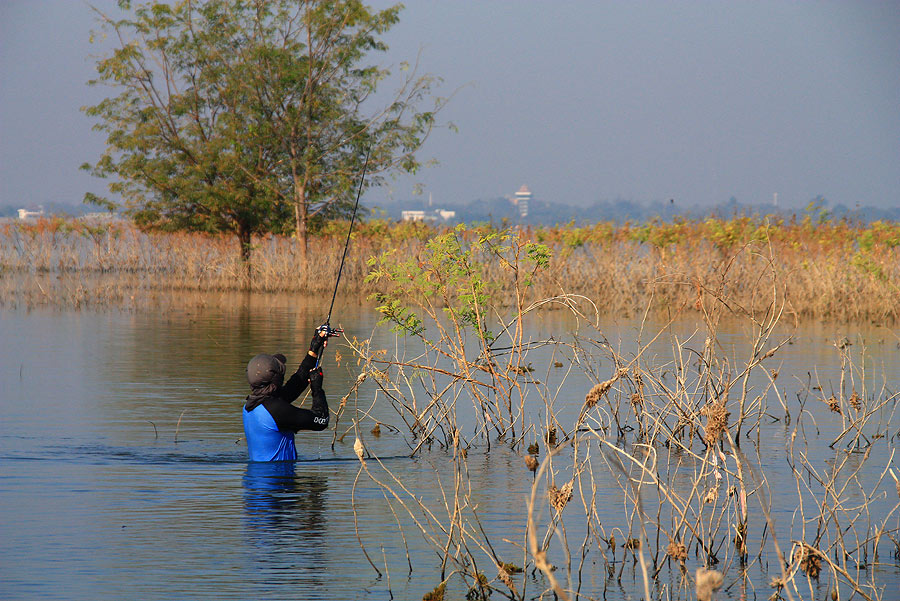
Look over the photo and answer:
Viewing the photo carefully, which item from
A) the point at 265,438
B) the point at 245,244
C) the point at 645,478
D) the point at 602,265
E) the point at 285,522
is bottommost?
the point at 645,478

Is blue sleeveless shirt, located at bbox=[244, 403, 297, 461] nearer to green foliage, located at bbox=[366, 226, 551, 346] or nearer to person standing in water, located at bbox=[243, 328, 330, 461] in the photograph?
person standing in water, located at bbox=[243, 328, 330, 461]

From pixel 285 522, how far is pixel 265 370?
65.3 inches

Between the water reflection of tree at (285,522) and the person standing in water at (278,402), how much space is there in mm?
390

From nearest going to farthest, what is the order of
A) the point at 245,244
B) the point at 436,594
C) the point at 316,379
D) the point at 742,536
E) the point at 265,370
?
the point at 436,594 → the point at 742,536 → the point at 265,370 → the point at 316,379 → the point at 245,244

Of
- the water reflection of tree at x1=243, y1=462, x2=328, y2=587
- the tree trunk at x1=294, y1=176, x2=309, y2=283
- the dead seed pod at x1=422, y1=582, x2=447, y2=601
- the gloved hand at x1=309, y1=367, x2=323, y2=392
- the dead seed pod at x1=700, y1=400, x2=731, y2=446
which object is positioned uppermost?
the tree trunk at x1=294, y1=176, x2=309, y2=283

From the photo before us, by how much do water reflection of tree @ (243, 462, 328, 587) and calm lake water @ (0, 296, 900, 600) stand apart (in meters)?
0.02

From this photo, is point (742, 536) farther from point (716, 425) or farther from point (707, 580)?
point (707, 580)

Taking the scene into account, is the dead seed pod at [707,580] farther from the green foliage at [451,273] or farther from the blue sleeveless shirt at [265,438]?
the green foliage at [451,273]

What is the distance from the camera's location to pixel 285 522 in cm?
855

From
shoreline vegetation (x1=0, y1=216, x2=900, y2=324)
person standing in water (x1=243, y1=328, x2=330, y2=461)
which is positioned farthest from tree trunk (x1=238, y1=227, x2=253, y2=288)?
person standing in water (x1=243, y1=328, x2=330, y2=461)

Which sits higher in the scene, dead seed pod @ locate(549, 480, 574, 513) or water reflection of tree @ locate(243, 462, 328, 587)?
dead seed pod @ locate(549, 480, 574, 513)

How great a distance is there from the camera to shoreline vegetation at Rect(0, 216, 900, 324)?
25469 millimetres

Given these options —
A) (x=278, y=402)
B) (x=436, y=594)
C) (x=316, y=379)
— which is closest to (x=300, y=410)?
(x=278, y=402)

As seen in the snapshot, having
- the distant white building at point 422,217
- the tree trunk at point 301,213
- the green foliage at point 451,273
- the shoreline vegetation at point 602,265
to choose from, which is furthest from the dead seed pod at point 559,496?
the tree trunk at point 301,213
